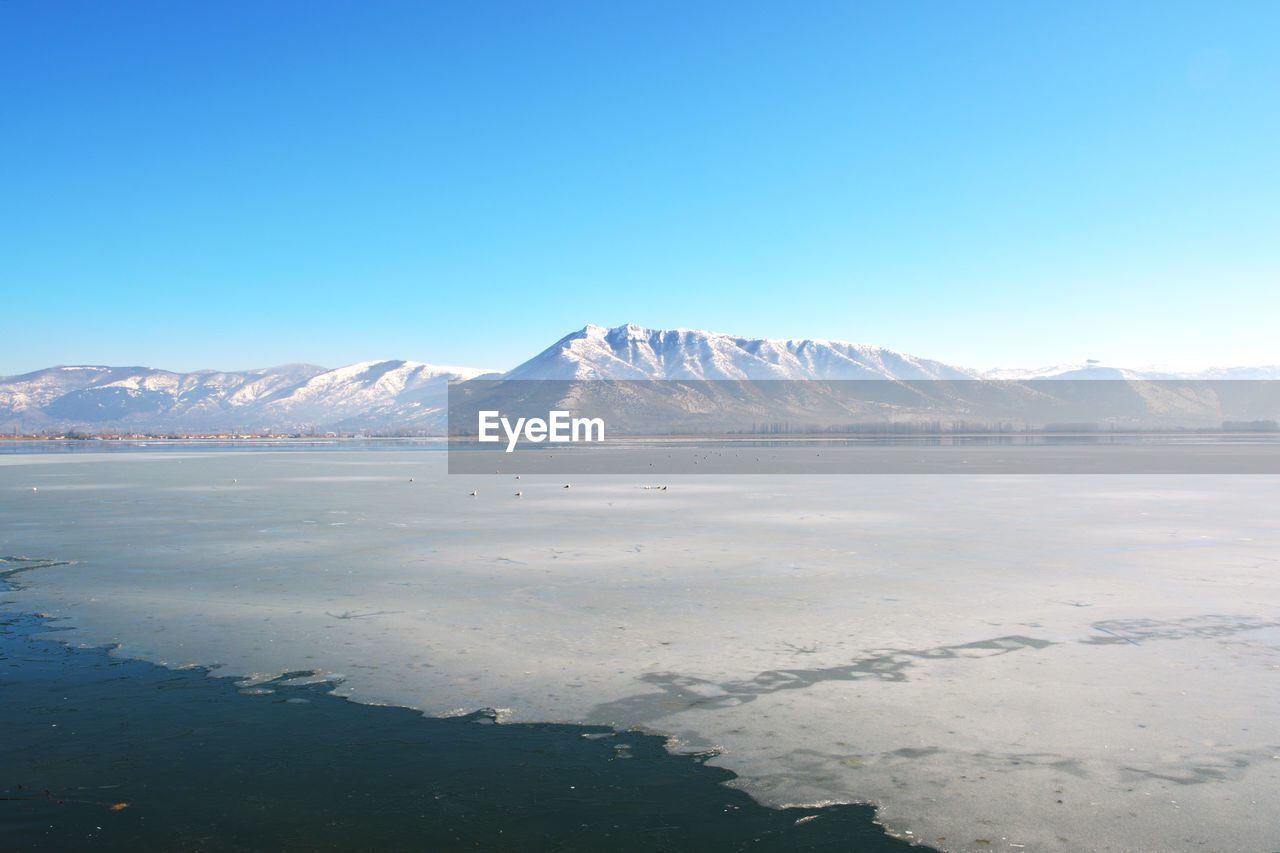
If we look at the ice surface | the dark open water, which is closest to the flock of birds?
the ice surface

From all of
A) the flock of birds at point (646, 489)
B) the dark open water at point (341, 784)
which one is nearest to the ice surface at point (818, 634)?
→ the dark open water at point (341, 784)

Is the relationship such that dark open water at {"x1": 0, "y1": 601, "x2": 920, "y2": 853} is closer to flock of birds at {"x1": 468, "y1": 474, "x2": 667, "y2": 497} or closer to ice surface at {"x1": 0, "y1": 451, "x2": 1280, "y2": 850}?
ice surface at {"x1": 0, "y1": 451, "x2": 1280, "y2": 850}

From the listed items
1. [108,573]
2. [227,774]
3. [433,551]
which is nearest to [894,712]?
[227,774]

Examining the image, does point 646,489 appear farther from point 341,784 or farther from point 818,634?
point 341,784

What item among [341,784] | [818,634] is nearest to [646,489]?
[818,634]

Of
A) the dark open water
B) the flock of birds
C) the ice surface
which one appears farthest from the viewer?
the flock of birds

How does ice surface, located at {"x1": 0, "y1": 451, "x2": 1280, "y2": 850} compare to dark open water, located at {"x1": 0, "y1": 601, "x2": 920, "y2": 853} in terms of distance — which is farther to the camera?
ice surface, located at {"x1": 0, "y1": 451, "x2": 1280, "y2": 850}

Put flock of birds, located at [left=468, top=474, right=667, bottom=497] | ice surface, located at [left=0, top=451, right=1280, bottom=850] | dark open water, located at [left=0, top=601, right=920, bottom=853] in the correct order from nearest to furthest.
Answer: dark open water, located at [left=0, top=601, right=920, bottom=853] → ice surface, located at [left=0, top=451, right=1280, bottom=850] → flock of birds, located at [left=468, top=474, right=667, bottom=497]

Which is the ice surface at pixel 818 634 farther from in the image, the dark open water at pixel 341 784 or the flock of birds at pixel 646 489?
the flock of birds at pixel 646 489
